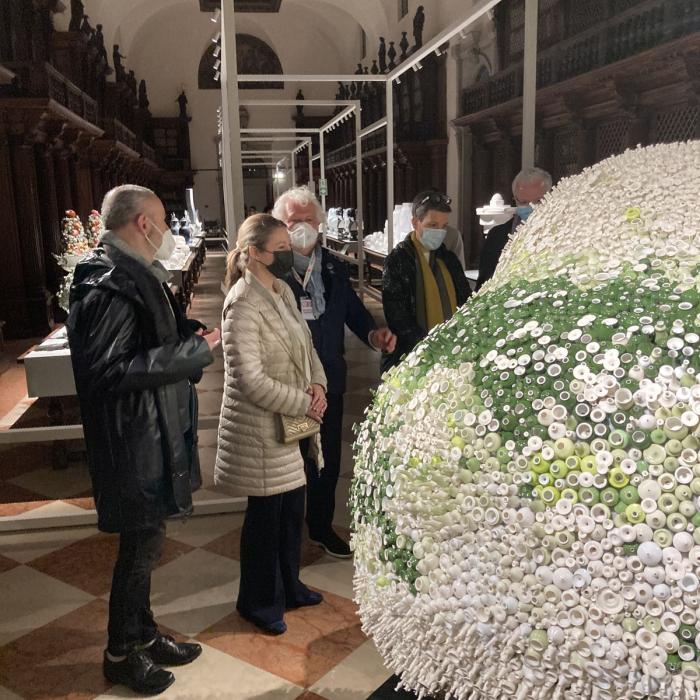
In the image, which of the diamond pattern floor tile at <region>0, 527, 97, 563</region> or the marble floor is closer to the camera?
the marble floor

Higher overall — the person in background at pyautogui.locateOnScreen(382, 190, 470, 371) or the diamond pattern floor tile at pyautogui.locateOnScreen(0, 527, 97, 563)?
the person in background at pyautogui.locateOnScreen(382, 190, 470, 371)

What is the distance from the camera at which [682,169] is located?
1328 mm

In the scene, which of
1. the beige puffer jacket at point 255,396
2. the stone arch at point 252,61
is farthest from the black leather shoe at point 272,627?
the stone arch at point 252,61

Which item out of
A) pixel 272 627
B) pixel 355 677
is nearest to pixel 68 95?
pixel 272 627

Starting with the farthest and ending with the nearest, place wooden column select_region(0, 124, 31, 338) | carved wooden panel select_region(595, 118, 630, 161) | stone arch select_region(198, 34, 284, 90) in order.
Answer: stone arch select_region(198, 34, 284, 90), wooden column select_region(0, 124, 31, 338), carved wooden panel select_region(595, 118, 630, 161)

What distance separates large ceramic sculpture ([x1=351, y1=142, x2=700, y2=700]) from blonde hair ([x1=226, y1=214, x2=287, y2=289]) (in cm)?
139

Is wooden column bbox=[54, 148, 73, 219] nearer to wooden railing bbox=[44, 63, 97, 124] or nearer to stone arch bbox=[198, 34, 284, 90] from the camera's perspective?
wooden railing bbox=[44, 63, 97, 124]

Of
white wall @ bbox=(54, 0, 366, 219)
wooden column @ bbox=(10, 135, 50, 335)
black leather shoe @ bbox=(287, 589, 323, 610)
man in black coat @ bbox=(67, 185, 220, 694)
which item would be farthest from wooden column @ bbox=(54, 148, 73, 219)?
white wall @ bbox=(54, 0, 366, 219)

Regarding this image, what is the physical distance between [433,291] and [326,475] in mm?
934

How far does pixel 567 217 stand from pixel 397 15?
16962mm

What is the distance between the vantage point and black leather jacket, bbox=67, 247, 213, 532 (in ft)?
7.02

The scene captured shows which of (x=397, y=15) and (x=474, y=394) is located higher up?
(x=397, y=15)

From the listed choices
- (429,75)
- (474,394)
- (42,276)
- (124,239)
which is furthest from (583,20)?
(474,394)

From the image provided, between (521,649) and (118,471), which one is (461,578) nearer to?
(521,649)
